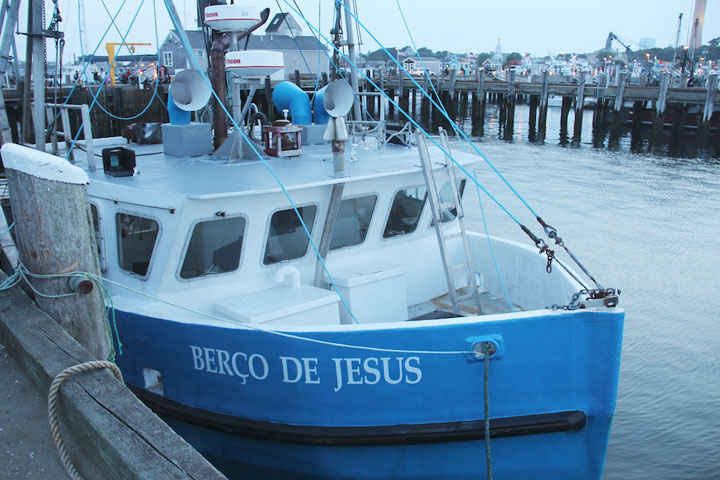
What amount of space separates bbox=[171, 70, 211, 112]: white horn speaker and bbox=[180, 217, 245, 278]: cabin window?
1860 mm

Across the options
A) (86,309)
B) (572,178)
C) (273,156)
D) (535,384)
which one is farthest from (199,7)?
(572,178)

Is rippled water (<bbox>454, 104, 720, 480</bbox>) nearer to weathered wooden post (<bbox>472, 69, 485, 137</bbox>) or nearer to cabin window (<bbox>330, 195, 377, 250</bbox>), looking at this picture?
cabin window (<bbox>330, 195, 377, 250</bbox>)

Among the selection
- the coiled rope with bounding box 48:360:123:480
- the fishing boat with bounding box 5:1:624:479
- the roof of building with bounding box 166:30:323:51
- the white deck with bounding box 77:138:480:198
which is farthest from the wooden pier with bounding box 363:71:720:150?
the coiled rope with bounding box 48:360:123:480

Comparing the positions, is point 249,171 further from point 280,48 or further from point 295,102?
point 280,48

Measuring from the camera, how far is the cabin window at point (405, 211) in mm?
6855

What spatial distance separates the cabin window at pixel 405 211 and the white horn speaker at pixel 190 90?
96.7 inches

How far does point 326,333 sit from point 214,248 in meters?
1.48

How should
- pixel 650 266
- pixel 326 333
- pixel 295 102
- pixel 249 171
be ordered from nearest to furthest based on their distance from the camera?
pixel 326 333 → pixel 249 171 → pixel 295 102 → pixel 650 266

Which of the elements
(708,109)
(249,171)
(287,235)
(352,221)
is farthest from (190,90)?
(708,109)

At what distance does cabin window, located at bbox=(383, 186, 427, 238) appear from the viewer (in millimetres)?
6855

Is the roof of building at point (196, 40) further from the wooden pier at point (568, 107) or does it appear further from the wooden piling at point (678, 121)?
the wooden piling at point (678, 121)

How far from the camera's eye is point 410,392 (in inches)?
Answer: 206

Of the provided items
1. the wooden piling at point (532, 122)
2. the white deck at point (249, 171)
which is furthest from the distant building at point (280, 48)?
the white deck at point (249, 171)

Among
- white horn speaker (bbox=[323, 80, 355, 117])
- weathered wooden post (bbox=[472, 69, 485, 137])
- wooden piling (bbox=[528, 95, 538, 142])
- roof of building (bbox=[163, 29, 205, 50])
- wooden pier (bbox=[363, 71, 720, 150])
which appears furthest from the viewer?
roof of building (bbox=[163, 29, 205, 50])
